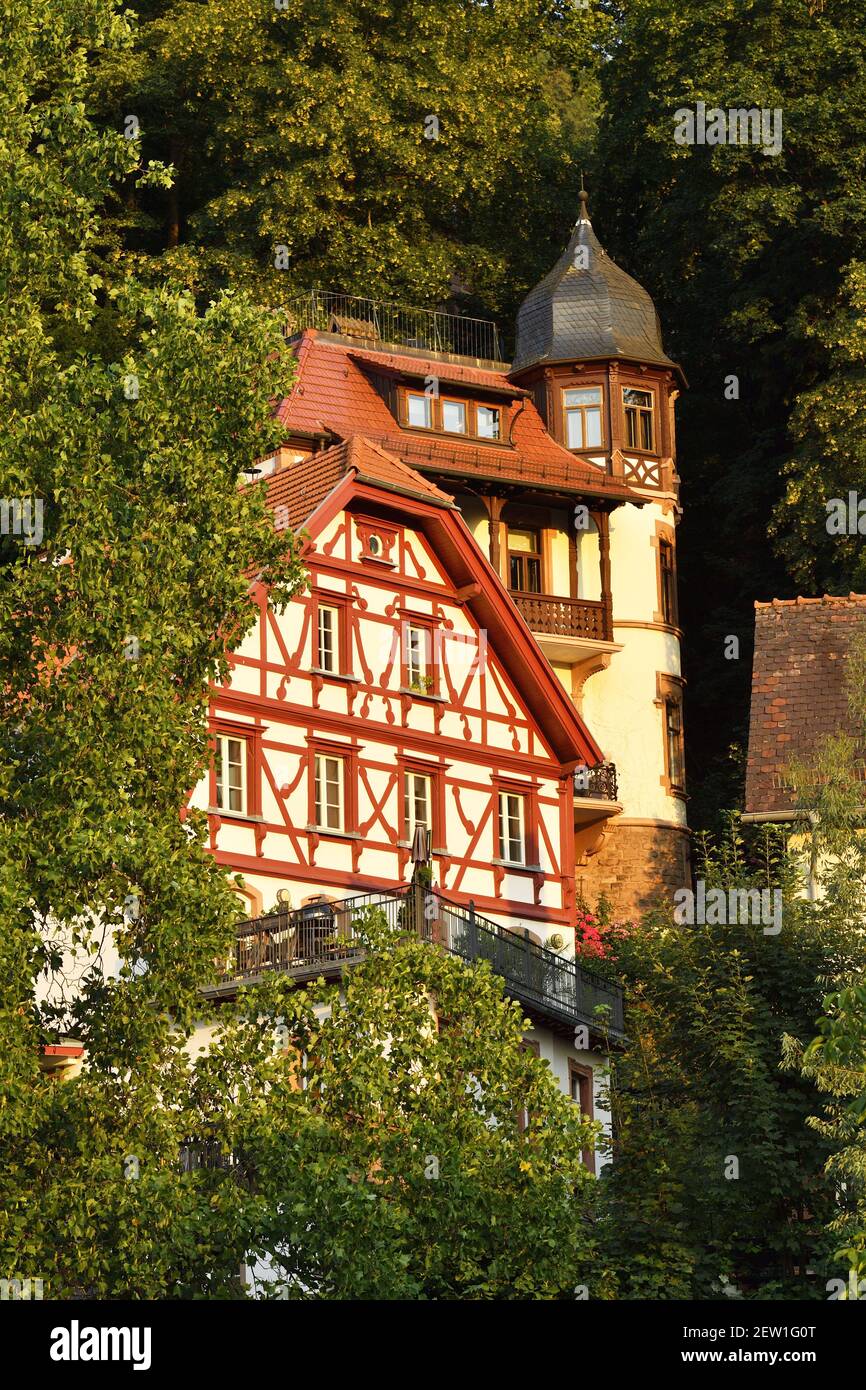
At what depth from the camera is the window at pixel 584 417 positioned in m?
49.7

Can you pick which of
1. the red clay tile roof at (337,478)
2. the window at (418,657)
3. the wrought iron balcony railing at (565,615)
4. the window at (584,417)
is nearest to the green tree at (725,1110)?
the window at (418,657)

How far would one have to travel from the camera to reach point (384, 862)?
37781mm

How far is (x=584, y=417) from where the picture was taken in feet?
164

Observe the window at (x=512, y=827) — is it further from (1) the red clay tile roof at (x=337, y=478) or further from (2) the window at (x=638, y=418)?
(2) the window at (x=638, y=418)

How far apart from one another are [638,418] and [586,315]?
2153 mm

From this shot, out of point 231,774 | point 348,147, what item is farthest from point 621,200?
point 231,774

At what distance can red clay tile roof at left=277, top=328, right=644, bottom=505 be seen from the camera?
46.8 meters

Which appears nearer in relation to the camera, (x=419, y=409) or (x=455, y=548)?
(x=455, y=548)

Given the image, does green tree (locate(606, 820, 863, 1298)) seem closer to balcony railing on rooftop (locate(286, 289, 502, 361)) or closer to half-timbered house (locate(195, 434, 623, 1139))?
half-timbered house (locate(195, 434, 623, 1139))

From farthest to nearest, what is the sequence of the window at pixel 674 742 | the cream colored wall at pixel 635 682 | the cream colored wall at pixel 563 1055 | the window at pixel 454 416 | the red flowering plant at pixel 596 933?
the window at pixel 454 416, the window at pixel 674 742, the cream colored wall at pixel 635 682, the red flowering plant at pixel 596 933, the cream colored wall at pixel 563 1055

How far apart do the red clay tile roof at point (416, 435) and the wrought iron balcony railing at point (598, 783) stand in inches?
196

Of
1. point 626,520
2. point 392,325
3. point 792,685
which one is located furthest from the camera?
point 392,325

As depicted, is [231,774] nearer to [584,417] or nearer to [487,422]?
[487,422]

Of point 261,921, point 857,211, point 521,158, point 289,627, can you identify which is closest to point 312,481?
point 289,627
